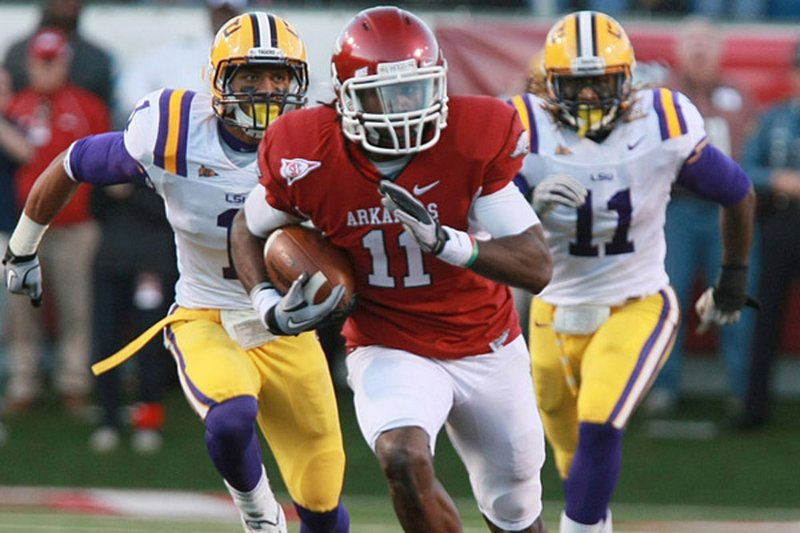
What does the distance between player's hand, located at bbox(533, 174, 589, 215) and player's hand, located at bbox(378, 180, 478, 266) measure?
0.94 meters

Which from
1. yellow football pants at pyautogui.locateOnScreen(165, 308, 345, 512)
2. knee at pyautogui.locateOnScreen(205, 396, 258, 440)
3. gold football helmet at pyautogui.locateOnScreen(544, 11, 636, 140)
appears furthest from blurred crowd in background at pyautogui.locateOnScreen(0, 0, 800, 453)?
knee at pyautogui.locateOnScreen(205, 396, 258, 440)

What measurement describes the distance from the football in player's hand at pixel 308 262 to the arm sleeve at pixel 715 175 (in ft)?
4.57

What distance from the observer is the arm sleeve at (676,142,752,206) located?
546 cm

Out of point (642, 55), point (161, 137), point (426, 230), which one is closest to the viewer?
point (426, 230)

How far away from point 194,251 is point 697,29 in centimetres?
423

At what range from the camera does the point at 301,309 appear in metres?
4.49

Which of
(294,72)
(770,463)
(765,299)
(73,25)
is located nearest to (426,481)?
(294,72)

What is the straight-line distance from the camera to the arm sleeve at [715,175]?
215 inches

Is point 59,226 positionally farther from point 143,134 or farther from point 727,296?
point 727,296

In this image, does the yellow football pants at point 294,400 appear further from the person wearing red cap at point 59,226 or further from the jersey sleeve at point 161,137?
the person wearing red cap at point 59,226

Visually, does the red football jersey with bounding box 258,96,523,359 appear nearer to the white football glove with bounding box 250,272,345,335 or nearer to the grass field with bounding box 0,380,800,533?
the white football glove with bounding box 250,272,345,335

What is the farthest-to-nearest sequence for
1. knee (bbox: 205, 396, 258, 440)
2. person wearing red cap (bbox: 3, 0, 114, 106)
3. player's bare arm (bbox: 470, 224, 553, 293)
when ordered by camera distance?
person wearing red cap (bbox: 3, 0, 114, 106) < knee (bbox: 205, 396, 258, 440) < player's bare arm (bbox: 470, 224, 553, 293)

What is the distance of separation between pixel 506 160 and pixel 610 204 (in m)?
1.05

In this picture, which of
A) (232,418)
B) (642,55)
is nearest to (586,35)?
(232,418)
